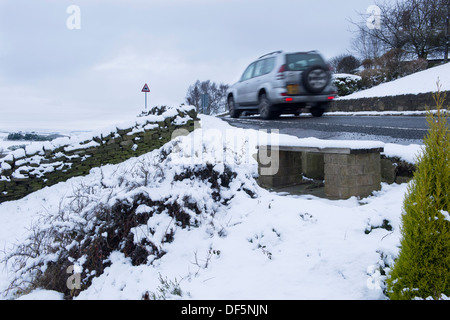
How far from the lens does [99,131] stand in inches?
382

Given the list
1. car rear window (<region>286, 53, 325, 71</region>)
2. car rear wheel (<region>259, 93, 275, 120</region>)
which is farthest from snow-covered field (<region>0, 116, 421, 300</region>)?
car rear wheel (<region>259, 93, 275, 120</region>)

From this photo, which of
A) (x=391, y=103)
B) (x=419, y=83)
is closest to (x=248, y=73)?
(x=391, y=103)

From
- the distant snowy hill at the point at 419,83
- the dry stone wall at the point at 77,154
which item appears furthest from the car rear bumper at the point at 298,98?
the distant snowy hill at the point at 419,83

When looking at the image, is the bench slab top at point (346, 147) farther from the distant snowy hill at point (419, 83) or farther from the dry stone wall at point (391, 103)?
the distant snowy hill at point (419, 83)

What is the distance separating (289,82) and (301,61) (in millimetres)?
721

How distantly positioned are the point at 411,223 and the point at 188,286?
1946 millimetres

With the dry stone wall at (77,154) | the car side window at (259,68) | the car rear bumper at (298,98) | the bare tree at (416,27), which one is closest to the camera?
the dry stone wall at (77,154)

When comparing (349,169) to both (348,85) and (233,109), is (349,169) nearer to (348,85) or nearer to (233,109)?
(233,109)

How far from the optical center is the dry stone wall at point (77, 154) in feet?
29.2

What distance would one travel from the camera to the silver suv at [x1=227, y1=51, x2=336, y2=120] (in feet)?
30.1

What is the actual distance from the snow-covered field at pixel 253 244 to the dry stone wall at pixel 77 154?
4704mm

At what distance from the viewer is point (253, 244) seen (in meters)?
3.62
